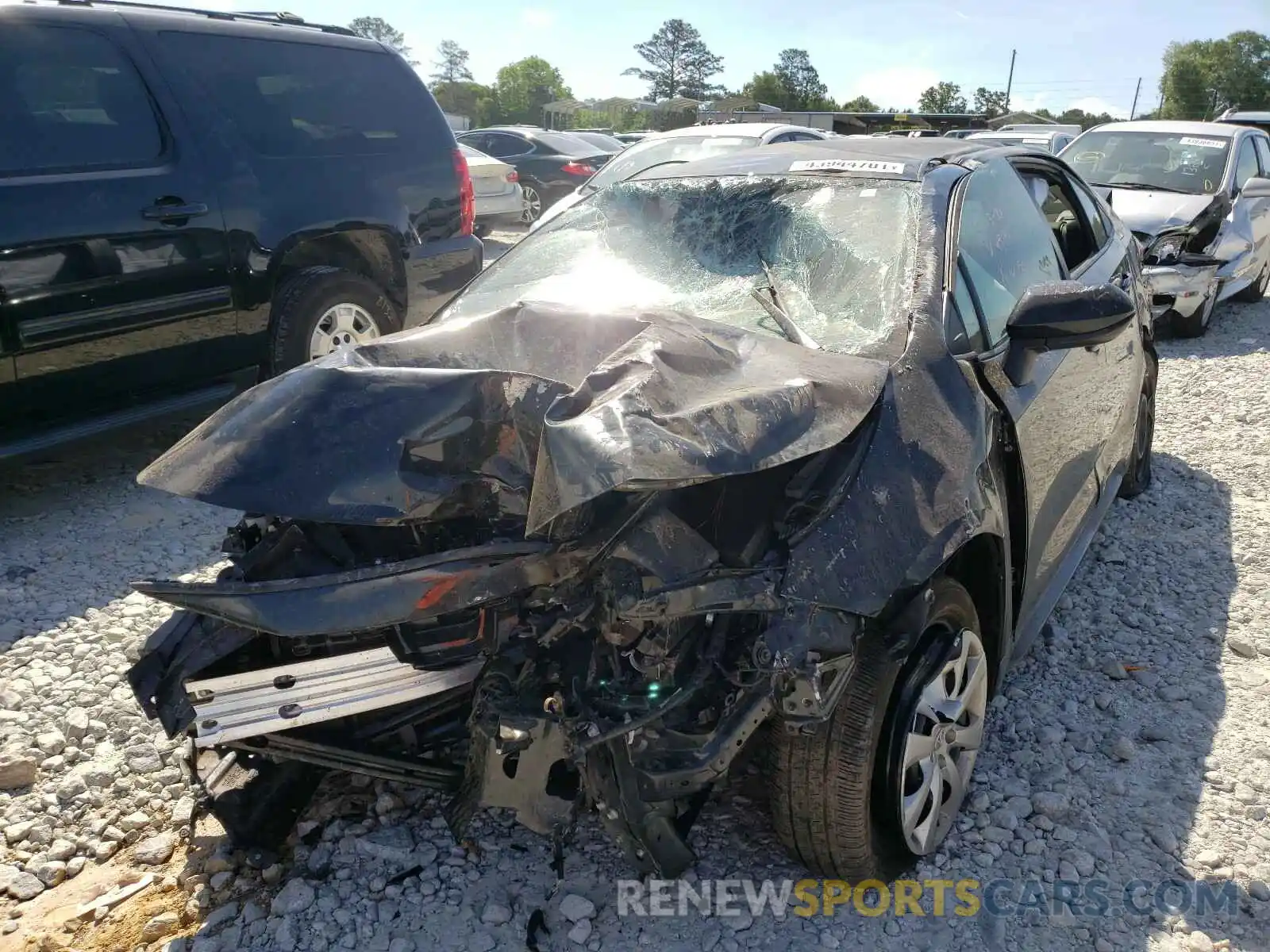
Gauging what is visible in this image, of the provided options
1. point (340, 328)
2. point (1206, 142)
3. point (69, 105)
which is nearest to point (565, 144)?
point (1206, 142)

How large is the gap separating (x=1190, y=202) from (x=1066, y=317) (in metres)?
7.20

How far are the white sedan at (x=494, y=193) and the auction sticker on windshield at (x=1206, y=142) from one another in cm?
828

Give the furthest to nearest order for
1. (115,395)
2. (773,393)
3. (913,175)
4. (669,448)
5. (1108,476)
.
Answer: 1. (115,395)
2. (1108,476)
3. (913,175)
4. (773,393)
5. (669,448)

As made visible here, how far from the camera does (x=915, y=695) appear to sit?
2.24 meters

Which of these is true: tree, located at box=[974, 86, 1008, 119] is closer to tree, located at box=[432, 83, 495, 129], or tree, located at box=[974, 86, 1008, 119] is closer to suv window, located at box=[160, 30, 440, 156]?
tree, located at box=[432, 83, 495, 129]

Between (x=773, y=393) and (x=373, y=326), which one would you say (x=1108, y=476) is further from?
(x=373, y=326)

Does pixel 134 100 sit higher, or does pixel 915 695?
pixel 134 100

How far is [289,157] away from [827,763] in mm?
4399

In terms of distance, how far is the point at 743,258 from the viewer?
2906 mm

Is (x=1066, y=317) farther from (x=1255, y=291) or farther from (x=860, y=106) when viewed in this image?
(x=860, y=106)

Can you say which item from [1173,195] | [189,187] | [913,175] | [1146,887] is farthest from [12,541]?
[1173,195]

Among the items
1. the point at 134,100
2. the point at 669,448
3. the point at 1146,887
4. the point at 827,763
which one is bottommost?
Result: the point at 1146,887

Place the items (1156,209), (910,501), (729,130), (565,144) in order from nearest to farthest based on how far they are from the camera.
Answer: (910,501) < (1156,209) < (729,130) < (565,144)

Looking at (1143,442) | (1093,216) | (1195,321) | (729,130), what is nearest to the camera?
(1093,216)
